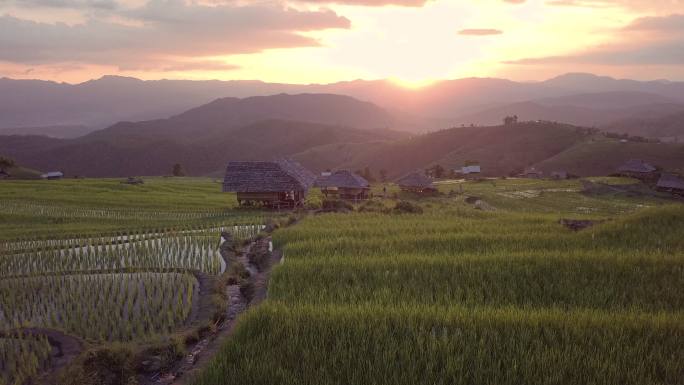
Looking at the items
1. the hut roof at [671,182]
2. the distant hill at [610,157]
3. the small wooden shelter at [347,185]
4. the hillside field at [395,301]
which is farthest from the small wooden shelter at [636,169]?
the hillside field at [395,301]

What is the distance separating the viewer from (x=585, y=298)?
329 inches

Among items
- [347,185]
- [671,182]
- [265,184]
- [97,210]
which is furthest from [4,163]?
[671,182]

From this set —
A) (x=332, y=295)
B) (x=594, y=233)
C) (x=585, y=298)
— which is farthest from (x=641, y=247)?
(x=332, y=295)

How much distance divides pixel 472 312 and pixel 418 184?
44.2 metres

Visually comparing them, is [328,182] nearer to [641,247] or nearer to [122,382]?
[641,247]

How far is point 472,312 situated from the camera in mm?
7219

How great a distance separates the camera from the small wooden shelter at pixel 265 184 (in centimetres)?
3531

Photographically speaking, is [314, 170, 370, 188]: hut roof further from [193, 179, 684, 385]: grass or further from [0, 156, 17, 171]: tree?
[0, 156, 17, 171]: tree

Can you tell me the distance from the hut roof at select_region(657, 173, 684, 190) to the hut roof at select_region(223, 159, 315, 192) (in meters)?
47.4

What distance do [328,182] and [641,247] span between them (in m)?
37.1

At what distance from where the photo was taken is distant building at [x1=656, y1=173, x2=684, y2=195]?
5233cm

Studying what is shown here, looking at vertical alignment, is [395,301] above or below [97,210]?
above

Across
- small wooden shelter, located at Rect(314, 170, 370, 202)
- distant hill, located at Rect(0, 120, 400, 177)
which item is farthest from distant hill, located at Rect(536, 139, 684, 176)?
distant hill, located at Rect(0, 120, 400, 177)

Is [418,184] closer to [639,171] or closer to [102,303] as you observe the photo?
[639,171]
